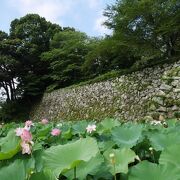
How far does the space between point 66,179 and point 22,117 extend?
54.8 ft

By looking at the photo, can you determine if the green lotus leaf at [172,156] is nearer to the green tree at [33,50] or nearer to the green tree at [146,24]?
the green tree at [146,24]

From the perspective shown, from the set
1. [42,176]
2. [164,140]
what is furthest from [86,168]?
[164,140]

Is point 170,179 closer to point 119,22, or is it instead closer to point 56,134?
point 56,134

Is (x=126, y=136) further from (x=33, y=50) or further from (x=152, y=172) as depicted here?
(x=33, y=50)

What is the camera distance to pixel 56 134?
2002mm

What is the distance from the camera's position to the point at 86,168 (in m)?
0.97

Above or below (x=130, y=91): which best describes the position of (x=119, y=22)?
above

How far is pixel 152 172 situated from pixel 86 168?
19 centimetres

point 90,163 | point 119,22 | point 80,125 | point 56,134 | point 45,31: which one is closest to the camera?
point 90,163

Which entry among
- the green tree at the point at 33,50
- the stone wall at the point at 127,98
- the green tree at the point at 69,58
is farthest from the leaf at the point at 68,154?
the green tree at the point at 33,50

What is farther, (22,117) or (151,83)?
(22,117)

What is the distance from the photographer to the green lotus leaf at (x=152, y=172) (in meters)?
0.83

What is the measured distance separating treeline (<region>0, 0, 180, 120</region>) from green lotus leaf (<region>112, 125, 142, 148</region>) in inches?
287

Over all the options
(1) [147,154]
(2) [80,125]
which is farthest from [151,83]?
(1) [147,154]
